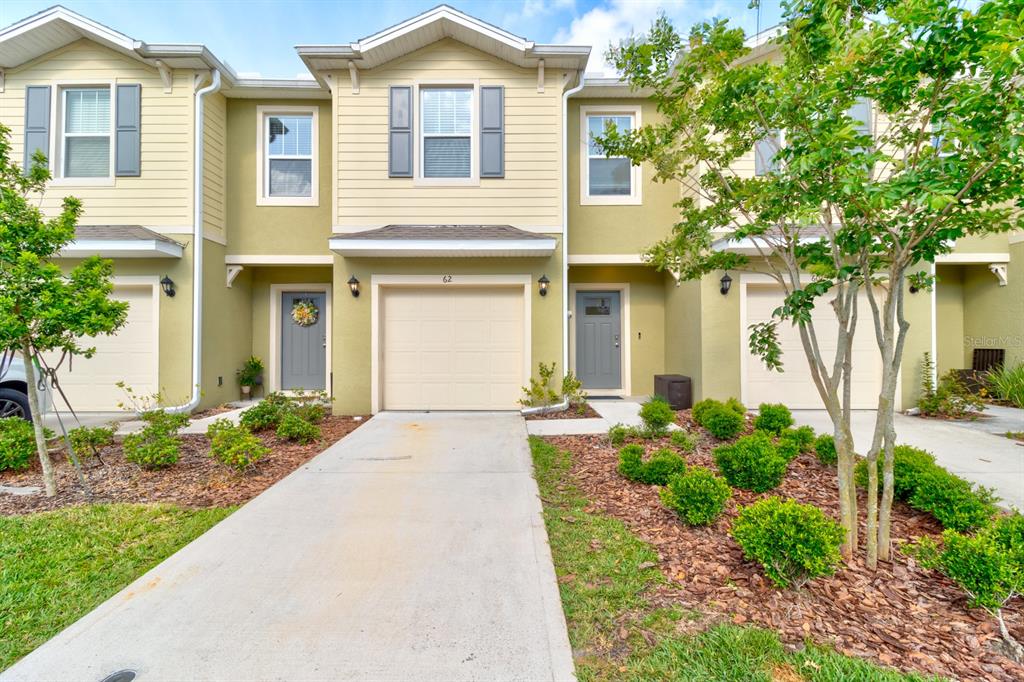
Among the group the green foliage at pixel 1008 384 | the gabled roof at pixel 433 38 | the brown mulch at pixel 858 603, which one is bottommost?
the brown mulch at pixel 858 603

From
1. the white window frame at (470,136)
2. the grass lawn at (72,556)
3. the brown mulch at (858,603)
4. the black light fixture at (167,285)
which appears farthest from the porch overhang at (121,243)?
the brown mulch at (858,603)

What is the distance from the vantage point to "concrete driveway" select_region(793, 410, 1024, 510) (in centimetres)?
413

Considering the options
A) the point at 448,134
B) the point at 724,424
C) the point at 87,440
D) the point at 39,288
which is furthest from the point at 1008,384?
the point at 87,440

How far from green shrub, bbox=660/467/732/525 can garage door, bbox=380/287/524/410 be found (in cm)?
447

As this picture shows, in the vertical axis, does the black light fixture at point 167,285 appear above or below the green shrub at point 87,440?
above

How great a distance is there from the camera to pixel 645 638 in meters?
2.08

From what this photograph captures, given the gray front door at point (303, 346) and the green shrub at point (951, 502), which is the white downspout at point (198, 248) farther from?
the green shrub at point (951, 502)

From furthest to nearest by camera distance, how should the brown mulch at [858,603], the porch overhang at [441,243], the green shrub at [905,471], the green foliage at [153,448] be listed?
the porch overhang at [441,243] → the green foliage at [153,448] → the green shrub at [905,471] → the brown mulch at [858,603]

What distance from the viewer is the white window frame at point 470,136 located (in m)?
7.25

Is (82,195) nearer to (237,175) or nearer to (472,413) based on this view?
(237,175)

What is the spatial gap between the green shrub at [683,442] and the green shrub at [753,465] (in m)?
1.00

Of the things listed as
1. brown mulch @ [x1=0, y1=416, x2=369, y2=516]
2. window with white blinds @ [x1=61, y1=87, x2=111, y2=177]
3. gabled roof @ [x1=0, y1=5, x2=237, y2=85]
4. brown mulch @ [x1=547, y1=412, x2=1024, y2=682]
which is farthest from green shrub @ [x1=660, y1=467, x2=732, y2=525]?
window with white blinds @ [x1=61, y1=87, x2=111, y2=177]

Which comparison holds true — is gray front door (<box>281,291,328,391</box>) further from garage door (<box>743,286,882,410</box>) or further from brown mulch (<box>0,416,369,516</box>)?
garage door (<box>743,286,882,410</box>)

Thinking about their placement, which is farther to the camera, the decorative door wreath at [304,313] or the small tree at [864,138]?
the decorative door wreath at [304,313]
